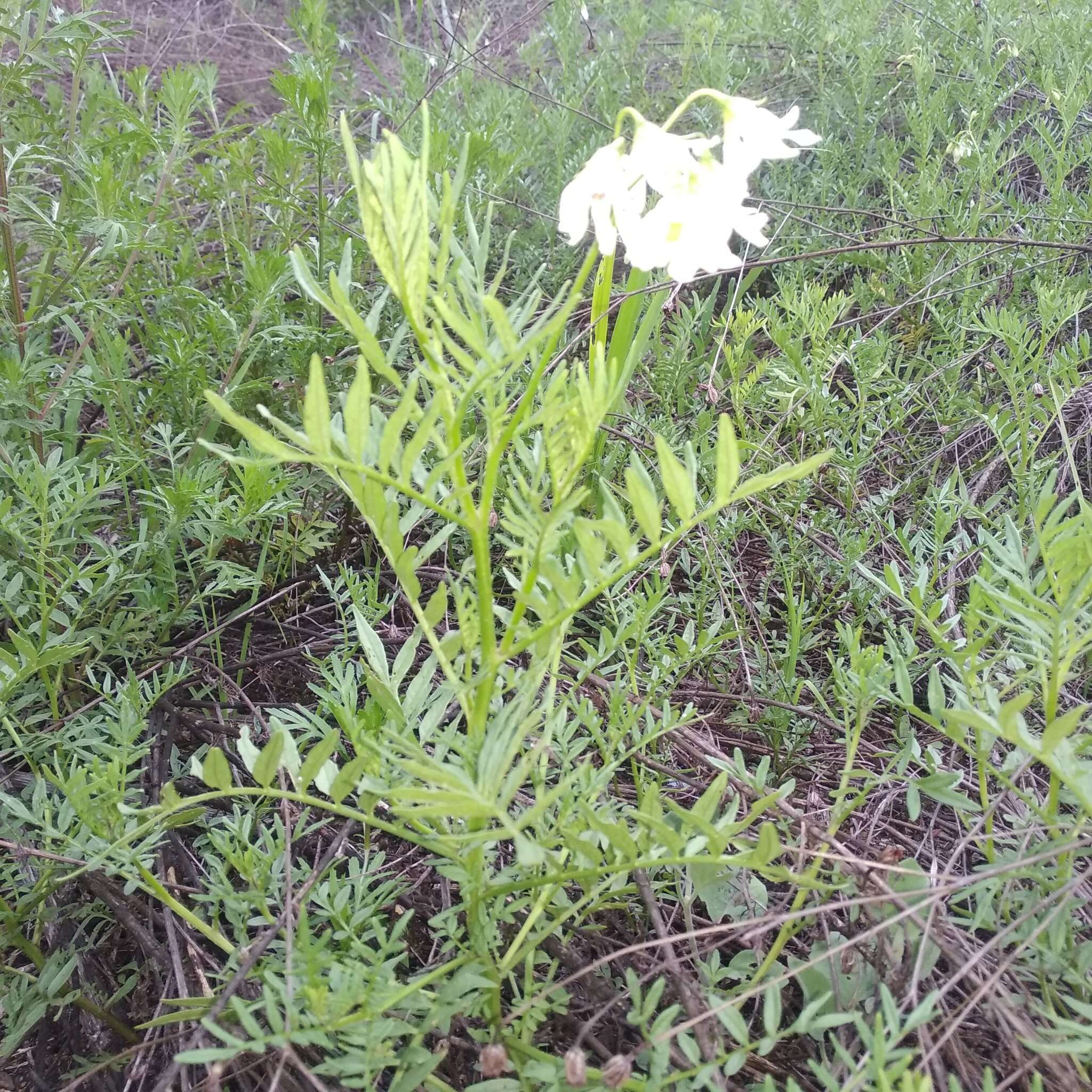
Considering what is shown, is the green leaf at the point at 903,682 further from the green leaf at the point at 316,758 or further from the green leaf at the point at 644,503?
the green leaf at the point at 316,758

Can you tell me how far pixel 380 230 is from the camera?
737 mm

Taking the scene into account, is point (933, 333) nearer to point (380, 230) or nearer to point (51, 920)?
point (380, 230)

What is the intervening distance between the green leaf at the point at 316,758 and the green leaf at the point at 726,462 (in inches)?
18.1

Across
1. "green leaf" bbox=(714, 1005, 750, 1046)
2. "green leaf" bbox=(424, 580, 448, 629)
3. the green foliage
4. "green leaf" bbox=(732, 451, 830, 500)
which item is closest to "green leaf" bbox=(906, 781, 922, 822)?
the green foliage

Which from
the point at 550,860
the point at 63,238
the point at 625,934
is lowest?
the point at 625,934

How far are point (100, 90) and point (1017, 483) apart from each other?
7.33ft

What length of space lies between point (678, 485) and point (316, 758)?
47 cm

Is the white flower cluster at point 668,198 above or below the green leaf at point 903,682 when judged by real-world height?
above

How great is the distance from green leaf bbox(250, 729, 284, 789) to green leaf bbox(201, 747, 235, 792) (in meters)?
0.03

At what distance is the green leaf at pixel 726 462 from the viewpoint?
75cm

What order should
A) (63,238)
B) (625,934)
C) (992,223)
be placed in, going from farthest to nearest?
(992,223) → (63,238) → (625,934)

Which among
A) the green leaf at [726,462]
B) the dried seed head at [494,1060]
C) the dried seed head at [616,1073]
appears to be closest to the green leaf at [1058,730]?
the green leaf at [726,462]

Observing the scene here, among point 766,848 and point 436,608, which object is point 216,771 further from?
point 766,848

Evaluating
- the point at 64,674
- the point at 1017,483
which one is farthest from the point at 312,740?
the point at 1017,483
